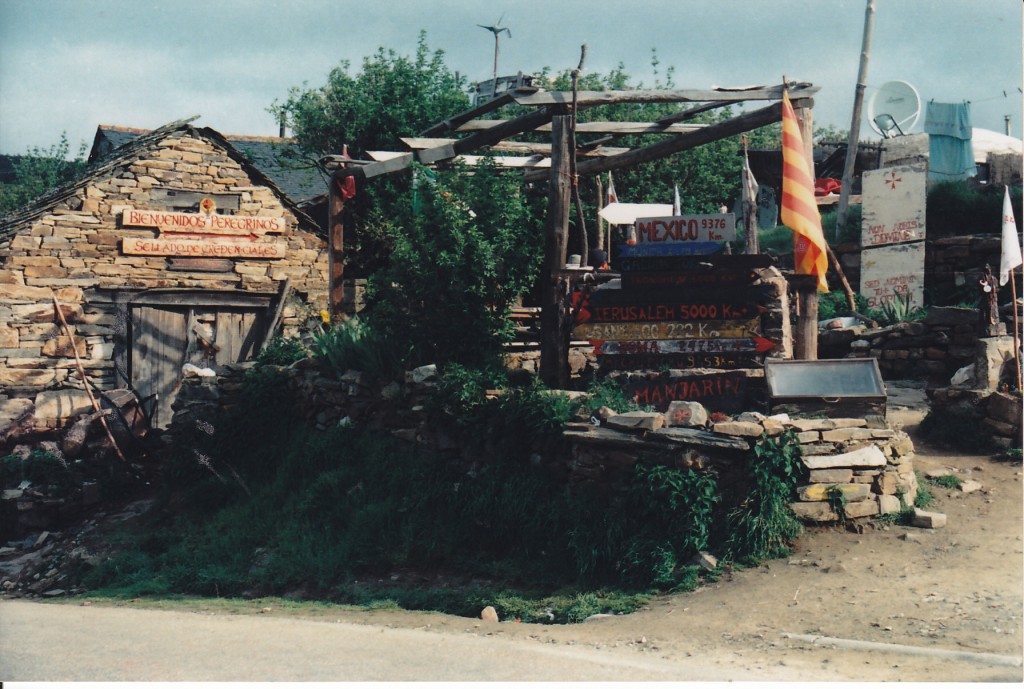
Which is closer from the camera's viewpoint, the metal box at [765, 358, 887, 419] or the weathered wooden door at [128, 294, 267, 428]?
the metal box at [765, 358, 887, 419]

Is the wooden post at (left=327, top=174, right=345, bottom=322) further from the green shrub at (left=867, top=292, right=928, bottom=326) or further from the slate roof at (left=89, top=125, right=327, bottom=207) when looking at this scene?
the green shrub at (left=867, top=292, right=928, bottom=326)

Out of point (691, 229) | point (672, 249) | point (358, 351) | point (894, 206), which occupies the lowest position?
point (358, 351)

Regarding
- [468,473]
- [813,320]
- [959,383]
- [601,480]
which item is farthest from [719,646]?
[959,383]

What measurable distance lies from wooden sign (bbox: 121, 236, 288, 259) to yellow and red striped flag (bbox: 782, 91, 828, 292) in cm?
950

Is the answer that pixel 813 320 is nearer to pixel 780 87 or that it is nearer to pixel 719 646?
pixel 780 87

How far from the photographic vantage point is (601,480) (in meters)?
8.18

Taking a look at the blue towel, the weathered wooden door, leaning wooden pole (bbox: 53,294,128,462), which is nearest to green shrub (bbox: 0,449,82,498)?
leaning wooden pole (bbox: 53,294,128,462)

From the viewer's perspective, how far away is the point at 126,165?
15156 mm

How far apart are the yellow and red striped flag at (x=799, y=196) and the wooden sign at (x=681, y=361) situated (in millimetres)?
1020

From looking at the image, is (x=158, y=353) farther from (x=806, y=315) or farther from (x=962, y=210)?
(x=962, y=210)

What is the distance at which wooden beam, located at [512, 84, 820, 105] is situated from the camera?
931 cm

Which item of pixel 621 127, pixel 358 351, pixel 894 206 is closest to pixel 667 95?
pixel 621 127

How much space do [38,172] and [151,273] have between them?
14744mm

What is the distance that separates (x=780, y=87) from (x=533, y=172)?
3560mm
